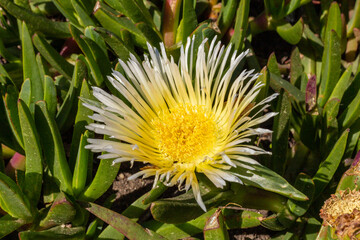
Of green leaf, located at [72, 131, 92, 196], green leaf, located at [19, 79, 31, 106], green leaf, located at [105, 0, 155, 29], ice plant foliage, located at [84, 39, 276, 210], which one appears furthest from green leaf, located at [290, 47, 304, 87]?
green leaf, located at [19, 79, 31, 106]

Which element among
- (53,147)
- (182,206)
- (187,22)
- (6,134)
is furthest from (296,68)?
(6,134)

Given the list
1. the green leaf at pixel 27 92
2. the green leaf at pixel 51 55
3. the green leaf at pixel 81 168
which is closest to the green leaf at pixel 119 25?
the green leaf at pixel 51 55

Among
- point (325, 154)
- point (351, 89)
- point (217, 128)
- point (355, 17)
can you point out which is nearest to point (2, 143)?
point (217, 128)

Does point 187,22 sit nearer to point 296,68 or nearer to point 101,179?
point 296,68

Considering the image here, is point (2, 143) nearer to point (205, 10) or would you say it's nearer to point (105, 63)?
point (105, 63)

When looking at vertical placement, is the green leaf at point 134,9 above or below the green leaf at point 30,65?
above

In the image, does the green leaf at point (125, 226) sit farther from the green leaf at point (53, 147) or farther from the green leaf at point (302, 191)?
the green leaf at point (302, 191)
